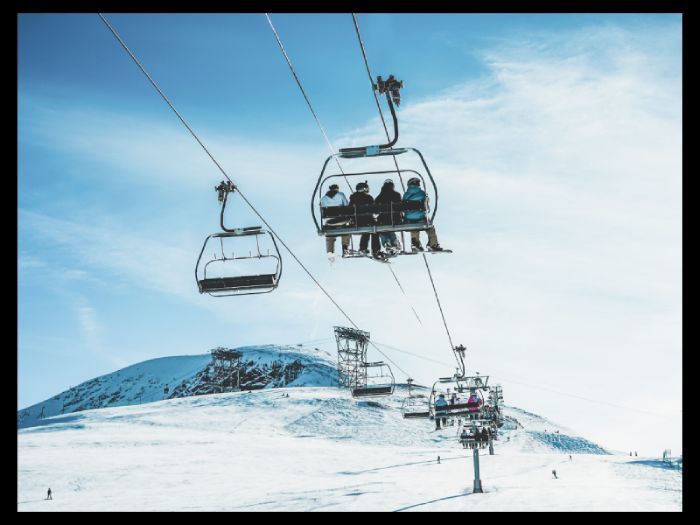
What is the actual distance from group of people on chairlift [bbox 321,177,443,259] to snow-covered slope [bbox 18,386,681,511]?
93.3 feet

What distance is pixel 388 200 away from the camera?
11.6 metres

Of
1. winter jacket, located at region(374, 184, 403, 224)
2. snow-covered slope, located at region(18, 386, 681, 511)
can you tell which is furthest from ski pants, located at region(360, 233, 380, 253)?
snow-covered slope, located at region(18, 386, 681, 511)

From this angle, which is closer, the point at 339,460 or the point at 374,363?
the point at 374,363

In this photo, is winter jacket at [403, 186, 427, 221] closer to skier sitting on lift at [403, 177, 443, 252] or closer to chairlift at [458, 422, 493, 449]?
skier sitting on lift at [403, 177, 443, 252]

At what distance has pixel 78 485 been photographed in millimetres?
46906

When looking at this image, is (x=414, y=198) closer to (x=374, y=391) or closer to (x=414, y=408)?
(x=374, y=391)

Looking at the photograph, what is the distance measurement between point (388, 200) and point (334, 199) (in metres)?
0.90

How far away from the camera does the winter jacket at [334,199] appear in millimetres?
11578

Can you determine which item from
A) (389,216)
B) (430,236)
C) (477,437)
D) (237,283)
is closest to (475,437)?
(477,437)

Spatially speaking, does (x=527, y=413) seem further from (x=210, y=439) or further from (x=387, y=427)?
(x=210, y=439)
